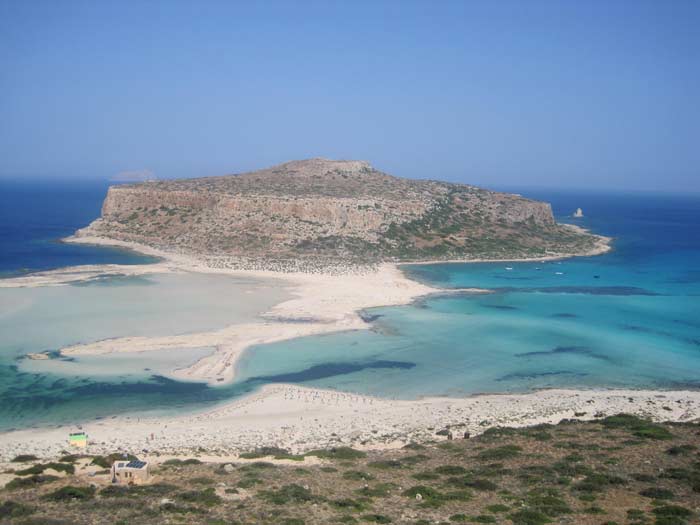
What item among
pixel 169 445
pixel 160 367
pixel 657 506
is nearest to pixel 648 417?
pixel 657 506

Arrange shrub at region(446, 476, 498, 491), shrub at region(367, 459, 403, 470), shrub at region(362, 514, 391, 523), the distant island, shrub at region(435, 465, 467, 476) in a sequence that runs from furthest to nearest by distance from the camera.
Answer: the distant island
shrub at region(367, 459, 403, 470)
shrub at region(435, 465, 467, 476)
shrub at region(446, 476, 498, 491)
shrub at region(362, 514, 391, 523)

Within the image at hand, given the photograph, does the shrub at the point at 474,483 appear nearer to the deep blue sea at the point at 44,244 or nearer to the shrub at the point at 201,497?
the shrub at the point at 201,497

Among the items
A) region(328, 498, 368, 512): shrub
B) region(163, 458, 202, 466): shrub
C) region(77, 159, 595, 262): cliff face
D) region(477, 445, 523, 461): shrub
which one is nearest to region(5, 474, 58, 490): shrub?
region(163, 458, 202, 466): shrub

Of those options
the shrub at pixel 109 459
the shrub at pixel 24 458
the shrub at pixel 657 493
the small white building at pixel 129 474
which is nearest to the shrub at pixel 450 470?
the shrub at pixel 657 493

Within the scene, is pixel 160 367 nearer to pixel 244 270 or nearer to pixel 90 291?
pixel 90 291

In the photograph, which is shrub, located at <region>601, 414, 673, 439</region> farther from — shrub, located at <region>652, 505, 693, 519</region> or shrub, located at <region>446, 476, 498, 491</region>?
shrub, located at <region>446, 476, 498, 491</region>

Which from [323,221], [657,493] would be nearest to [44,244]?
[323,221]
